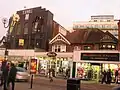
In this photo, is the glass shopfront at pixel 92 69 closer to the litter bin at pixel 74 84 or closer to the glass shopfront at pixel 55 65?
the glass shopfront at pixel 55 65

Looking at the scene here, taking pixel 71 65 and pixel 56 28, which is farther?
pixel 56 28

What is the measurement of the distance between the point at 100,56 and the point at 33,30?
16310 mm

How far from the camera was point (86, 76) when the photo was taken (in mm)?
45000

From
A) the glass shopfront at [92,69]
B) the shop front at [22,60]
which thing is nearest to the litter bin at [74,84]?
the glass shopfront at [92,69]

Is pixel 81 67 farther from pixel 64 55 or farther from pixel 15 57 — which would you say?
pixel 15 57

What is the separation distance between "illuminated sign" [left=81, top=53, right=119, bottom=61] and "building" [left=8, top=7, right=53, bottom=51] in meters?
11.0

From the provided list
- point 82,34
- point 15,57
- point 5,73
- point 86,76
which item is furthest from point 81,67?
point 5,73

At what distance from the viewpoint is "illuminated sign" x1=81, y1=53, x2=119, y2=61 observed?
42.8 meters

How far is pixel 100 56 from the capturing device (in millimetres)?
44094

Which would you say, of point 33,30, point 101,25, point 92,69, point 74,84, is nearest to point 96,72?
point 92,69

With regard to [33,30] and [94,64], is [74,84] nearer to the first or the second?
[94,64]

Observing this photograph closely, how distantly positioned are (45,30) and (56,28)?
18.3 ft

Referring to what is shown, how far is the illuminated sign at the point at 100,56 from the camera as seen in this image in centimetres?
4284

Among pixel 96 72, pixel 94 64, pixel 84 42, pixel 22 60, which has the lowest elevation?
pixel 96 72
